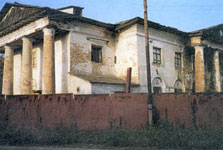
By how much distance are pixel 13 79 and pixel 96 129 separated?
14.3 metres

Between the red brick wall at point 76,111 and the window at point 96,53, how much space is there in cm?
825

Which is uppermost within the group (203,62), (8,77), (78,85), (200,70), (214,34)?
(214,34)

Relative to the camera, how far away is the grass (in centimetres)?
713

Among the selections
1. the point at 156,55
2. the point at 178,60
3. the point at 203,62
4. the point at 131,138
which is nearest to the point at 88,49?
the point at 156,55

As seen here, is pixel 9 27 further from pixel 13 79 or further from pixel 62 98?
pixel 62 98

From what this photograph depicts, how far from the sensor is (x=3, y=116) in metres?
10.2

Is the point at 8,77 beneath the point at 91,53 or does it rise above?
beneath

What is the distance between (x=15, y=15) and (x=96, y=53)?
7172 mm

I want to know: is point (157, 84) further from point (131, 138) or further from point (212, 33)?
point (131, 138)

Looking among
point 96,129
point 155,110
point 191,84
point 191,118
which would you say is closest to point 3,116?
point 96,129

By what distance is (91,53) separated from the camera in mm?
17500

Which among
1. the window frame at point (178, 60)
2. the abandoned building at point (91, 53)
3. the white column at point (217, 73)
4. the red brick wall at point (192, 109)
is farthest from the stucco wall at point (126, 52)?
the white column at point (217, 73)

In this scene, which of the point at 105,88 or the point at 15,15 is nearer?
the point at 105,88

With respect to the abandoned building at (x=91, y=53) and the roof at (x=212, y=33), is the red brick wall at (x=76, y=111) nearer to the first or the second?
the abandoned building at (x=91, y=53)
